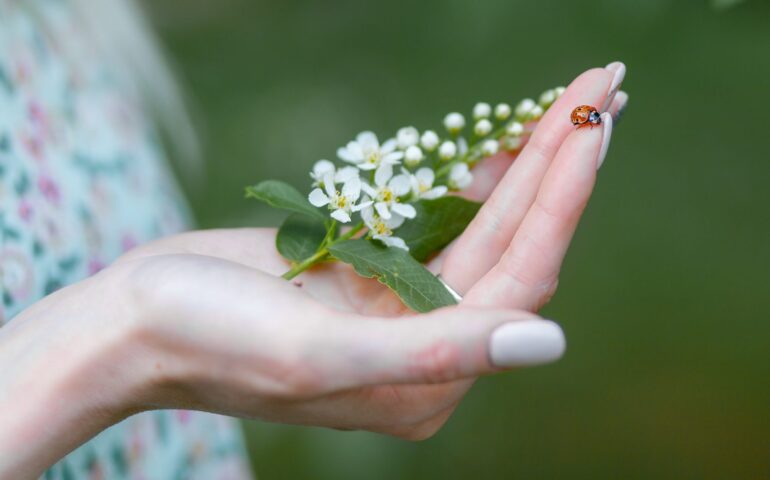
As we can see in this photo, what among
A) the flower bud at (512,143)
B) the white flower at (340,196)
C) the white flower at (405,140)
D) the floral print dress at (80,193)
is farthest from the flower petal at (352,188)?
the floral print dress at (80,193)

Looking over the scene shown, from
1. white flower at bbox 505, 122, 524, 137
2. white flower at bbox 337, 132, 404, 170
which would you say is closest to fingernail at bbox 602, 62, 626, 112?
white flower at bbox 505, 122, 524, 137

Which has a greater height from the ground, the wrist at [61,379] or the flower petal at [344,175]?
the flower petal at [344,175]

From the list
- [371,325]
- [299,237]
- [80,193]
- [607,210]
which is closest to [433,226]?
[299,237]

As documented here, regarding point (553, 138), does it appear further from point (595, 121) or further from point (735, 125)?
point (735, 125)

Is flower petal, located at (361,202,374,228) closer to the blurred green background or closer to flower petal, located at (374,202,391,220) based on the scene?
flower petal, located at (374,202,391,220)

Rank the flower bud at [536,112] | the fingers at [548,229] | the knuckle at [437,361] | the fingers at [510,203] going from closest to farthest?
the knuckle at [437,361]
the fingers at [548,229]
the fingers at [510,203]
the flower bud at [536,112]

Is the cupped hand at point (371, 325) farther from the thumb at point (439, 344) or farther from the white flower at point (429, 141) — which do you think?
the white flower at point (429, 141)

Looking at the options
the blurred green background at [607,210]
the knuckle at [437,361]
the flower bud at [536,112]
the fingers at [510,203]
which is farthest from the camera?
the blurred green background at [607,210]
